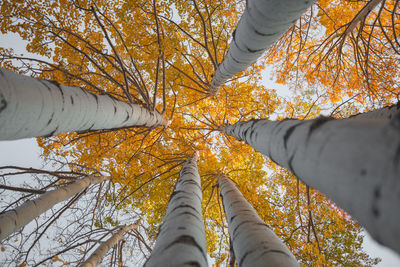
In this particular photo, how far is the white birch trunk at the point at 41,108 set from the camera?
1021 millimetres

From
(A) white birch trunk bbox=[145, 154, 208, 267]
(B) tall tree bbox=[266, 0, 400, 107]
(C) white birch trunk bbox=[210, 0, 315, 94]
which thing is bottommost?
(A) white birch trunk bbox=[145, 154, 208, 267]

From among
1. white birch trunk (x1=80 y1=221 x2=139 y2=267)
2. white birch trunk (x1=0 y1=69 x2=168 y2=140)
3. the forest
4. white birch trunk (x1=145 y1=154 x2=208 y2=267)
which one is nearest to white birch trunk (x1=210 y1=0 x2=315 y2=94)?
the forest

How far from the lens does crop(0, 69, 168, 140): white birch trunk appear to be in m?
1.02

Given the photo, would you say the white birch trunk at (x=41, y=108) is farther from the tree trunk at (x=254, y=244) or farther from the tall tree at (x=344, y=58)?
the tall tree at (x=344, y=58)

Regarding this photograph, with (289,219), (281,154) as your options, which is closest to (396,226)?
(281,154)

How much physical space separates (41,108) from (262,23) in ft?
6.05

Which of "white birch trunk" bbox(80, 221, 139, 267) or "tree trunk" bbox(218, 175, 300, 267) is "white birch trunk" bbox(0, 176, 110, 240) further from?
"tree trunk" bbox(218, 175, 300, 267)

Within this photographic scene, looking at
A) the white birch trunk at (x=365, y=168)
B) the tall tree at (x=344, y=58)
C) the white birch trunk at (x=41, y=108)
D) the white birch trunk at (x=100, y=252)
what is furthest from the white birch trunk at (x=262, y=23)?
the white birch trunk at (x=100, y=252)

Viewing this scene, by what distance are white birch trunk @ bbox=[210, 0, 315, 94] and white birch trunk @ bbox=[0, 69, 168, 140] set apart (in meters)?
1.66

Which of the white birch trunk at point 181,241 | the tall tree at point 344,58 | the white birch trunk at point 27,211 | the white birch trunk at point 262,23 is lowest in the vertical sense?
the white birch trunk at point 181,241

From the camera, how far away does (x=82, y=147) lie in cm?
587

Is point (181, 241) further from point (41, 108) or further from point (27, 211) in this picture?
point (27, 211)

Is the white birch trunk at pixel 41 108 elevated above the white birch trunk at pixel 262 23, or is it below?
below

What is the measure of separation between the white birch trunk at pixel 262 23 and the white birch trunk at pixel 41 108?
5.44 ft
